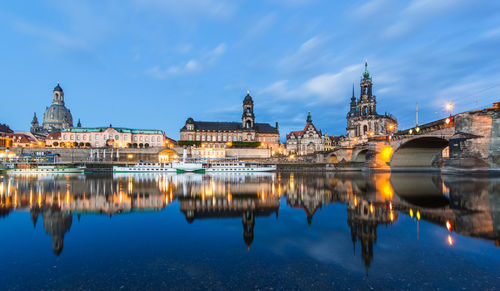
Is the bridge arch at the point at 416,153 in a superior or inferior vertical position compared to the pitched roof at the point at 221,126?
inferior

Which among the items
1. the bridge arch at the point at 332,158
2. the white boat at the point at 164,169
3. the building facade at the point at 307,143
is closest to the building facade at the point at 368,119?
the building facade at the point at 307,143

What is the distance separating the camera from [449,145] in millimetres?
27797

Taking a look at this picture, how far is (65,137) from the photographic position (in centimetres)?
7756

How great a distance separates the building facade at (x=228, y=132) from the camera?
270 ft

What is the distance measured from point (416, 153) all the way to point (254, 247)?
149 feet

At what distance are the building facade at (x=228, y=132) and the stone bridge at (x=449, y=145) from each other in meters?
44.1

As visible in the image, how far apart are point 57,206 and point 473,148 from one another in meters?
36.1

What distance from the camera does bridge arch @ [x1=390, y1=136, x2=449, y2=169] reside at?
37.5 metres

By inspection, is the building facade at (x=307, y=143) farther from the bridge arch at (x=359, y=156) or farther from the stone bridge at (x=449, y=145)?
the stone bridge at (x=449, y=145)

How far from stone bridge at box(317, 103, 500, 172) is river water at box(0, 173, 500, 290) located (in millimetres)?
17747

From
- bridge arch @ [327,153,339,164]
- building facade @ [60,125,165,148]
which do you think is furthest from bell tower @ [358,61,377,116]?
building facade @ [60,125,165,148]

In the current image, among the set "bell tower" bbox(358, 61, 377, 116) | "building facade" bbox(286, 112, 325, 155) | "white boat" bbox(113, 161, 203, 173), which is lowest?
"white boat" bbox(113, 161, 203, 173)

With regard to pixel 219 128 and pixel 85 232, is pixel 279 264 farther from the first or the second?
pixel 219 128

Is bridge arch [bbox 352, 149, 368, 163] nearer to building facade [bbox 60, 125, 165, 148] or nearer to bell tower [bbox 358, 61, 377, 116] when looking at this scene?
bell tower [bbox 358, 61, 377, 116]
